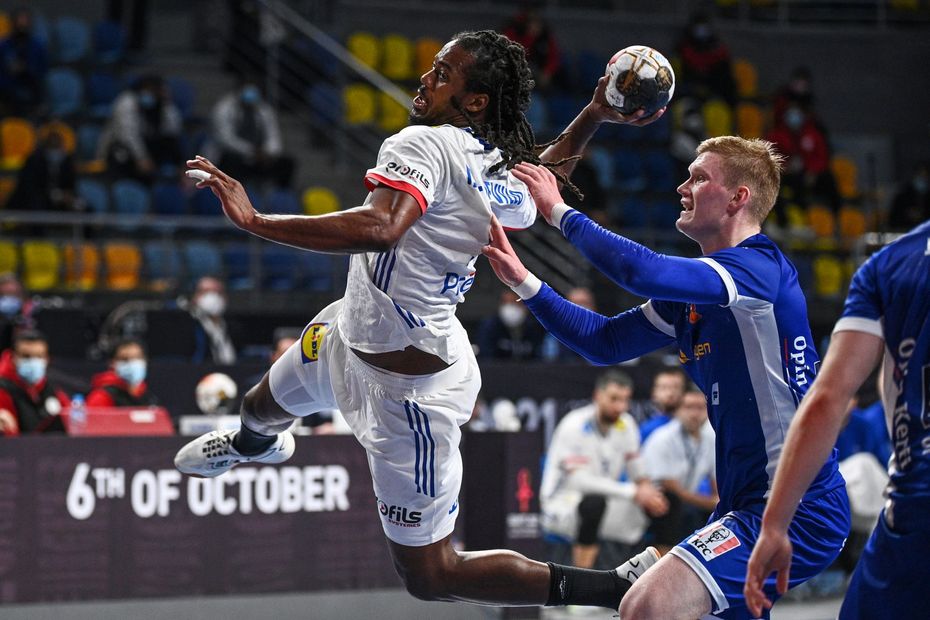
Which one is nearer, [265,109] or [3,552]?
[3,552]

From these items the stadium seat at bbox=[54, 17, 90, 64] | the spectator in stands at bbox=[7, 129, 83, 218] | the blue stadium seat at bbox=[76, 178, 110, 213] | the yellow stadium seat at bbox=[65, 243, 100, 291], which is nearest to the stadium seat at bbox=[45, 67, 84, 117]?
the stadium seat at bbox=[54, 17, 90, 64]

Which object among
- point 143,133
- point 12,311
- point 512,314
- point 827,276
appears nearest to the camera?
point 12,311

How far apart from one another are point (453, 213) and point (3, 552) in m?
4.83

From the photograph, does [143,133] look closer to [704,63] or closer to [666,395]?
[666,395]

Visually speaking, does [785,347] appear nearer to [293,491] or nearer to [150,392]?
[293,491]

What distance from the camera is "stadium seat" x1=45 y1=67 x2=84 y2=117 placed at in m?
15.8

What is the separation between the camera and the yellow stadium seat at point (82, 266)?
13.7 m

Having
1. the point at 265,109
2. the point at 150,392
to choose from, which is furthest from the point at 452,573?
the point at 265,109

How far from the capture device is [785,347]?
14.6ft

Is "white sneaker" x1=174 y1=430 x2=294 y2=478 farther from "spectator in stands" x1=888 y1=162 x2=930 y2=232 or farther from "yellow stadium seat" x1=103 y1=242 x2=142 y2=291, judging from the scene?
"spectator in stands" x1=888 y1=162 x2=930 y2=232

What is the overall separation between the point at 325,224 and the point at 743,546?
1759 mm

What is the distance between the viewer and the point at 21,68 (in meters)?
15.2

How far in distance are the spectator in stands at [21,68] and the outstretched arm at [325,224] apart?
39.7 ft

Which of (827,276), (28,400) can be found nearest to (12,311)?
(28,400)
